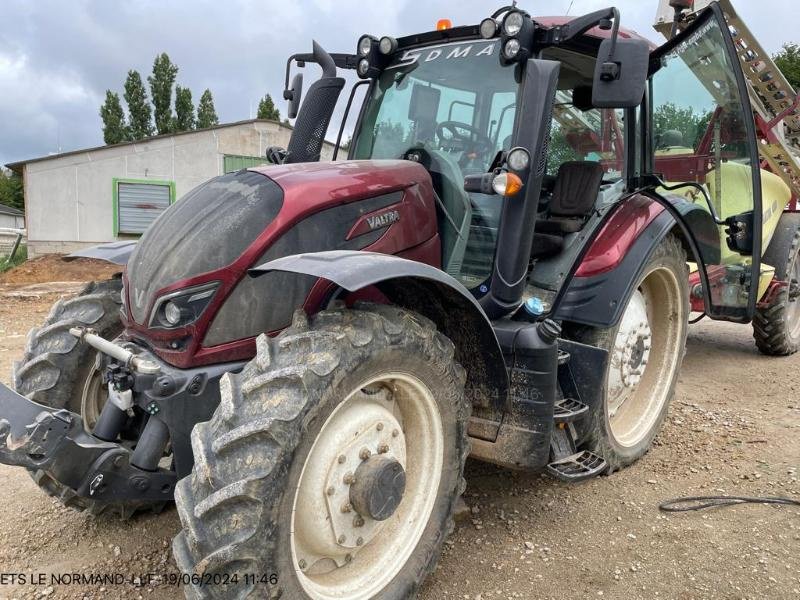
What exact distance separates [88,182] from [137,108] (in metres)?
22.0

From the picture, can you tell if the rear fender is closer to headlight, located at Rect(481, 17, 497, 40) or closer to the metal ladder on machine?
headlight, located at Rect(481, 17, 497, 40)

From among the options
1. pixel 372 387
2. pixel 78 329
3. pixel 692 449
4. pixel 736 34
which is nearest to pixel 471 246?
pixel 372 387

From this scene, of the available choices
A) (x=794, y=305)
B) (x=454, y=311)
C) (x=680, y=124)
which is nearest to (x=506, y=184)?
Answer: (x=454, y=311)

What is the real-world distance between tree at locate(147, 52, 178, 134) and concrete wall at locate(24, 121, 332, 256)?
2100 cm

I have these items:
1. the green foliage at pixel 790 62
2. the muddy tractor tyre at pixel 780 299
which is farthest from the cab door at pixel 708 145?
the green foliage at pixel 790 62

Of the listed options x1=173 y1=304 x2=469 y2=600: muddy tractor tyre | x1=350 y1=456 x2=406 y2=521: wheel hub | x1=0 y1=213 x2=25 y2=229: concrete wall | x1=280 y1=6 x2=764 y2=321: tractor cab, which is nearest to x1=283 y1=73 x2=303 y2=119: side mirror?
x1=280 y1=6 x2=764 y2=321: tractor cab

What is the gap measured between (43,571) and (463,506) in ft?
5.94

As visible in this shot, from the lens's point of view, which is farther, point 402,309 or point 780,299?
point 780,299

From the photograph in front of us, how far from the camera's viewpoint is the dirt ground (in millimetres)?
2646

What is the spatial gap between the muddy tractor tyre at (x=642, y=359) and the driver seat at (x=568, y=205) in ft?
1.49

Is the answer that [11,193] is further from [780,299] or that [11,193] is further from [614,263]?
[614,263]

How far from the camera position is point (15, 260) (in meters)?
15.6

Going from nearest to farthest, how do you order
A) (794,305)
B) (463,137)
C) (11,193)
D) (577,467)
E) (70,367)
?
(70,367)
(577,467)
(463,137)
(794,305)
(11,193)

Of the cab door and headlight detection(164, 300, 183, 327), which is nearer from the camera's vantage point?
headlight detection(164, 300, 183, 327)
